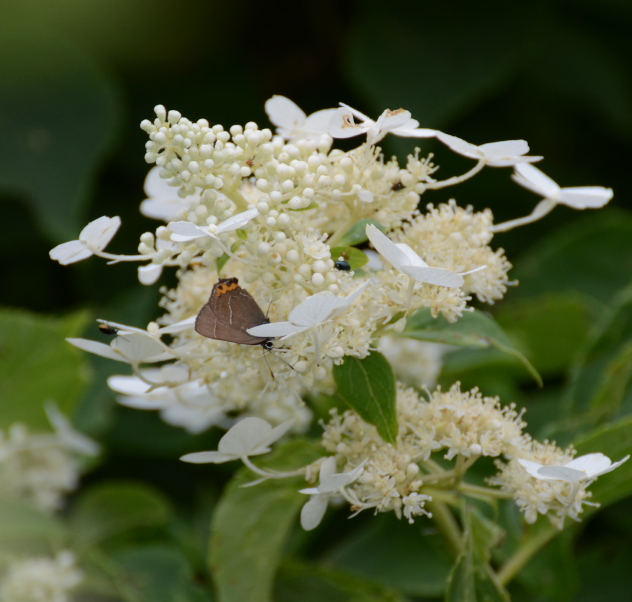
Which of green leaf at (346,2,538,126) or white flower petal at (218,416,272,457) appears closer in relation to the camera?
white flower petal at (218,416,272,457)

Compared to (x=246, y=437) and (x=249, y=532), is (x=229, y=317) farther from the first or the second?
(x=249, y=532)

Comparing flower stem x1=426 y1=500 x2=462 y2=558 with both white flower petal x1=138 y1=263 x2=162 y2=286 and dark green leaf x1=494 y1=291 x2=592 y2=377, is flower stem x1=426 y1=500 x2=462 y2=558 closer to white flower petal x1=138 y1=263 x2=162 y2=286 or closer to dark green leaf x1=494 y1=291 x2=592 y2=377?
white flower petal x1=138 y1=263 x2=162 y2=286

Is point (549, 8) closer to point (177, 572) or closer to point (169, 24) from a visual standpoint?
point (169, 24)

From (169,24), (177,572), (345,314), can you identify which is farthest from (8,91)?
(345,314)

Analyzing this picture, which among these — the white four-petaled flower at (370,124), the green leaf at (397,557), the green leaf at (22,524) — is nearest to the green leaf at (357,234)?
the white four-petaled flower at (370,124)

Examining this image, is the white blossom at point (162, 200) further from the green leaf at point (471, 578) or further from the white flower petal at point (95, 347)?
the green leaf at point (471, 578)

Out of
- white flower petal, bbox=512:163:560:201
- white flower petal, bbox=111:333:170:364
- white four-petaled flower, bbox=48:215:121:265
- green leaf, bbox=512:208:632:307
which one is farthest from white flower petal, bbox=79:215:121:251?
green leaf, bbox=512:208:632:307
